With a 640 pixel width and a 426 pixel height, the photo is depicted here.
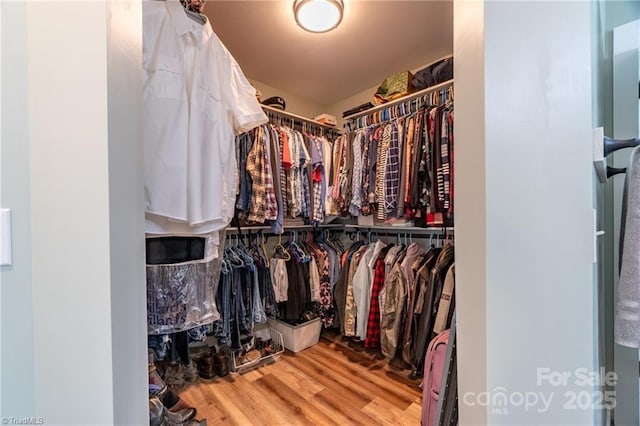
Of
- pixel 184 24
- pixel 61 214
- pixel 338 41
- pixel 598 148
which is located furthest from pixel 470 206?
pixel 338 41

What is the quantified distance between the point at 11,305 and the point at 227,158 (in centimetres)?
76

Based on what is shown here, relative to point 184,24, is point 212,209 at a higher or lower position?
lower

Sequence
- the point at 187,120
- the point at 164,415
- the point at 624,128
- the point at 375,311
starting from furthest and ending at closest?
the point at 375,311
the point at 164,415
the point at 187,120
the point at 624,128

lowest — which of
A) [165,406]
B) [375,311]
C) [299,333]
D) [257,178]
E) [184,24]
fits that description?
[299,333]

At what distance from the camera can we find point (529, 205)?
0.53 metres

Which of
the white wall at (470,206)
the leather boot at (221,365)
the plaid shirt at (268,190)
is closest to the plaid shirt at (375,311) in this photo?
the plaid shirt at (268,190)

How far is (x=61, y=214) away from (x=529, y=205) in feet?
3.09

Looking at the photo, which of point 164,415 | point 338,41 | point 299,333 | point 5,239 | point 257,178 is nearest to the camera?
point 5,239

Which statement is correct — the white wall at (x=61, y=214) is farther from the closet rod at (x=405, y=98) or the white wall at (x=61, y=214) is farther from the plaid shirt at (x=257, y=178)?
the closet rod at (x=405, y=98)

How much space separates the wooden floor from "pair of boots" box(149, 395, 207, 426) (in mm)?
339

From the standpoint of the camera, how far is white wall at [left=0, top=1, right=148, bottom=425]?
1.62 ft

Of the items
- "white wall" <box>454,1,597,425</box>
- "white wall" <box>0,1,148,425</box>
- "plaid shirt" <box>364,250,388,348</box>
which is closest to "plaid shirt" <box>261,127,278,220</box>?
"plaid shirt" <box>364,250,388,348</box>

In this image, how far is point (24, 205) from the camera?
51 centimetres

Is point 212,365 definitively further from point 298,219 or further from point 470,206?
point 470,206
